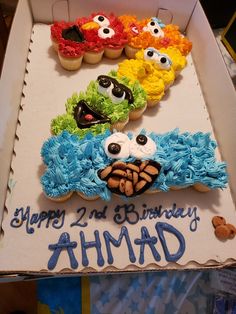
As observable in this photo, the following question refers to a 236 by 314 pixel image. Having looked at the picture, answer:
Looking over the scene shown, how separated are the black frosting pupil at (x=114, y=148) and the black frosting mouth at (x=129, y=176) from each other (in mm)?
35

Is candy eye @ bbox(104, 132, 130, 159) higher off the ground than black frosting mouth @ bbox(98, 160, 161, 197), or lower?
higher

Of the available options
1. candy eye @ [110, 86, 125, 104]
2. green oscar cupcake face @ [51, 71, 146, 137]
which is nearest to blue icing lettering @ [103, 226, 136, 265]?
green oscar cupcake face @ [51, 71, 146, 137]

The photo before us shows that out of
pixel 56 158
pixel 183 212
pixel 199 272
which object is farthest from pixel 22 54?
pixel 199 272

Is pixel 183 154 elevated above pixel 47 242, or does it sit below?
above

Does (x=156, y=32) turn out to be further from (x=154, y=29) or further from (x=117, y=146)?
(x=117, y=146)

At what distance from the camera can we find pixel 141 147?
1047mm

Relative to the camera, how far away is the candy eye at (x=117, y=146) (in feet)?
3.33

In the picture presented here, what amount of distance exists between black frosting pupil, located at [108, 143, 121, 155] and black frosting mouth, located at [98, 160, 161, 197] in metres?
0.04

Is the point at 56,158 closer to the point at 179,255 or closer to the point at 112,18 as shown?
the point at 179,255

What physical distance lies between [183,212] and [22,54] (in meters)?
0.93

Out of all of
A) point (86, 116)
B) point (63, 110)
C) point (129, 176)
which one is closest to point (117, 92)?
point (86, 116)

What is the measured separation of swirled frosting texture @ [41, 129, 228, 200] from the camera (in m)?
1.00

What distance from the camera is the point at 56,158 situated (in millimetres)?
1013

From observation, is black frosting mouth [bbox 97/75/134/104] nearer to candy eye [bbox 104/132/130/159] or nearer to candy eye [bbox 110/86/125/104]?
candy eye [bbox 110/86/125/104]
